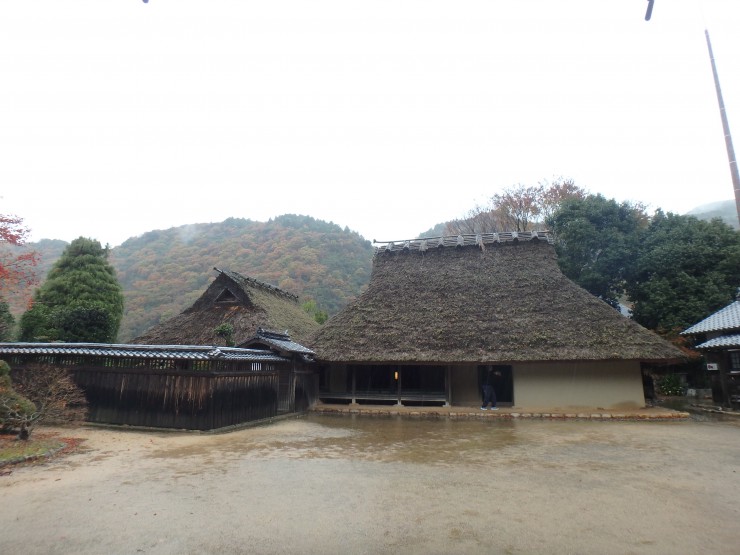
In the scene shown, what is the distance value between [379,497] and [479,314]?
11.5 m

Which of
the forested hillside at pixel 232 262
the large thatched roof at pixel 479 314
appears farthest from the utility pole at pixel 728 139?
the forested hillside at pixel 232 262

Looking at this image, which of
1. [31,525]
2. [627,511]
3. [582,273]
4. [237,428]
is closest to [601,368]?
[582,273]

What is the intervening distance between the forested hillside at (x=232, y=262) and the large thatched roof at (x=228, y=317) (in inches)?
596

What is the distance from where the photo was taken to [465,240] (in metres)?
19.9

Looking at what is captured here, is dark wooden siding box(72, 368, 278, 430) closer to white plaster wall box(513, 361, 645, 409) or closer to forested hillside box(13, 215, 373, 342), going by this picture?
white plaster wall box(513, 361, 645, 409)

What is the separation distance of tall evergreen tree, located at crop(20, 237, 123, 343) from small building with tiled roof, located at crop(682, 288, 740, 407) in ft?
86.2

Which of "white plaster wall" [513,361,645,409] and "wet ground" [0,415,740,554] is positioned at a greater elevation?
"white plaster wall" [513,361,645,409]

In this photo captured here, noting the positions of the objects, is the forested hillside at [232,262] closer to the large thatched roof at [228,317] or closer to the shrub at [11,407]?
the large thatched roof at [228,317]

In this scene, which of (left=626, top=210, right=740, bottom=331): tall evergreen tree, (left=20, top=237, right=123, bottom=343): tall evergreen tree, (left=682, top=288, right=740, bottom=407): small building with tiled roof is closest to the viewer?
(left=682, top=288, right=740, bottom=407): small building with tiled roof

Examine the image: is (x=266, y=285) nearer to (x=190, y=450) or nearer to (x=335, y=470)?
(x=190, y=450)

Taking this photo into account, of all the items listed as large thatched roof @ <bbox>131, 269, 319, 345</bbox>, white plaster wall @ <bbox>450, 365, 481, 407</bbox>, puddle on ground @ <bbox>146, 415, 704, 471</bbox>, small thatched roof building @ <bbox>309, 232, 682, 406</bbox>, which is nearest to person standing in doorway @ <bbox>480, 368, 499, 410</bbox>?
small thatched roof building @ <bbox>309, 232, 682, 406</bbox>

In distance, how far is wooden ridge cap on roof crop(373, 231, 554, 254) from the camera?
19.1m

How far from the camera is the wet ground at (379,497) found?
391cm

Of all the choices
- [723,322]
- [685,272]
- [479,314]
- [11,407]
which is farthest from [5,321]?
[685,272]
